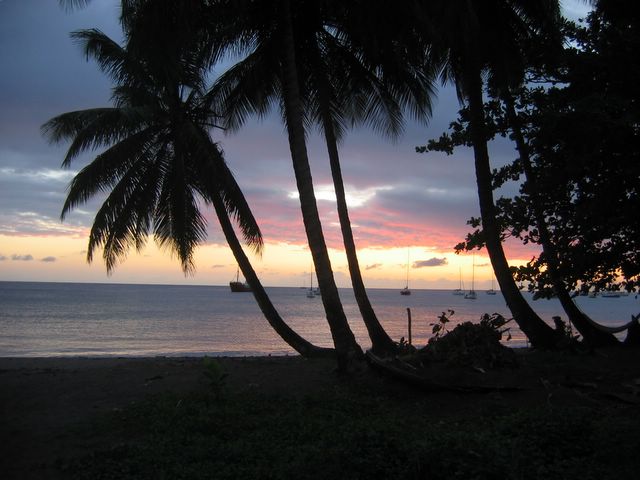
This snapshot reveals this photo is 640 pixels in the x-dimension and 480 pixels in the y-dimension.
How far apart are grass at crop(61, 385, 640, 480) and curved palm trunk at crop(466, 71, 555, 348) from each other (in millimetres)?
4149

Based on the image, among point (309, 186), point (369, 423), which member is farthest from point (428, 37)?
point (369, 423)

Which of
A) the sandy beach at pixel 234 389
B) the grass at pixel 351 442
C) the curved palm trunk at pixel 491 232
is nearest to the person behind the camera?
the grass at pixel 351 442

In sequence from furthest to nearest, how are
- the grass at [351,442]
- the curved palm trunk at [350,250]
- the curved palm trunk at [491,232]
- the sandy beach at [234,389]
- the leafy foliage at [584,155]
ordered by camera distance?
the curved palm trunk at [350,250]
the curved palm trunk at [491,232]
the leafy foliage at [584,155]
the sandy beach at [234,389]
the grass at [351,442]

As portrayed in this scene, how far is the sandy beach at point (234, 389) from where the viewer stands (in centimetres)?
651

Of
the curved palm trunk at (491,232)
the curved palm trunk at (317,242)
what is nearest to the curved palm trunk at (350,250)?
the curved palm trunk at (317,242)

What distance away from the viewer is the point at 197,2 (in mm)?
10133

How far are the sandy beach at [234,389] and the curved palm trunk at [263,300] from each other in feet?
4.98

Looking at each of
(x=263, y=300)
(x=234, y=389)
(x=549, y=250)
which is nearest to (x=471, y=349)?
(x=549, y=250)

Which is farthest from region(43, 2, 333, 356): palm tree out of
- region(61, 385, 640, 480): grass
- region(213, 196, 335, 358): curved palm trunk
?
region(61, 385, 640, 480): grass

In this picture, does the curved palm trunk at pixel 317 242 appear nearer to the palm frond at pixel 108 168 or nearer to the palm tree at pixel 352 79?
the palm tree at pixel 352 79

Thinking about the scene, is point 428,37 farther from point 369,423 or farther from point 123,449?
point 123,449

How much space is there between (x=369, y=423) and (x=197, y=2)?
25.3 feet

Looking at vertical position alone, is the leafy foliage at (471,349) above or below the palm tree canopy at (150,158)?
below

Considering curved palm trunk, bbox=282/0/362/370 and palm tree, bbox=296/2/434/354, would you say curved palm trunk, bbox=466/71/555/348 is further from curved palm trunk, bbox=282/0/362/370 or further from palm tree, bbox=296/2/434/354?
curved palm trunk, bbox=282/0/362/370
